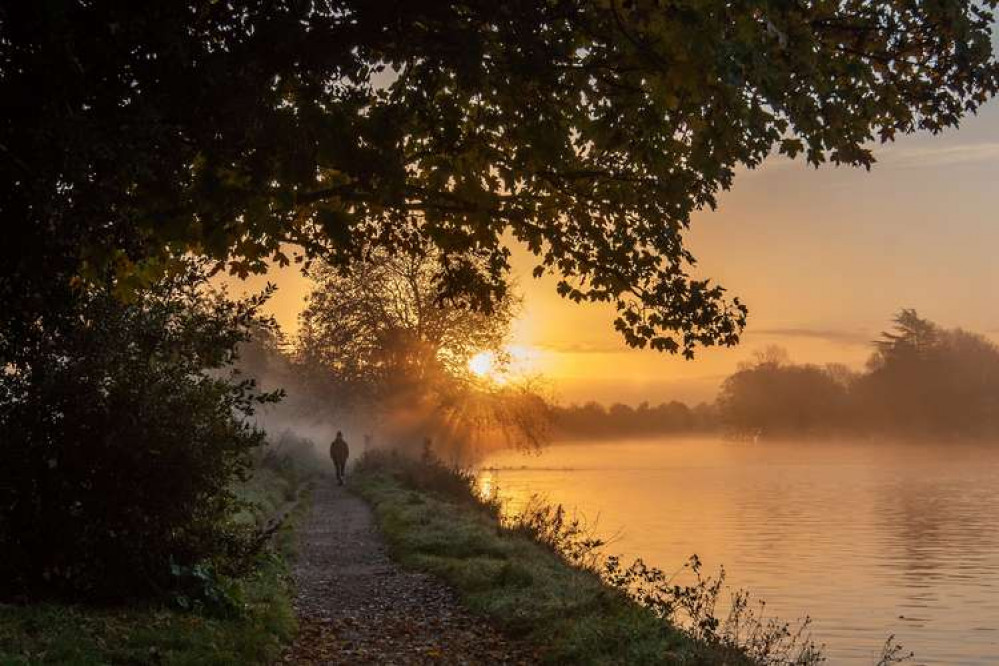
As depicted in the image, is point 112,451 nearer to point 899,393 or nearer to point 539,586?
point 539,586

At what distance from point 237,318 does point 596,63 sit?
5.63m

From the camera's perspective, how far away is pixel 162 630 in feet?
33.2

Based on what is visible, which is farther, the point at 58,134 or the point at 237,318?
the point at 237,318

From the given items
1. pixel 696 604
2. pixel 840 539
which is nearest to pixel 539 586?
pixel 696 604

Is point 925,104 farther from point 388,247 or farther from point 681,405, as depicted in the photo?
point 681,405

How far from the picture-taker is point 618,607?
12.9 meters

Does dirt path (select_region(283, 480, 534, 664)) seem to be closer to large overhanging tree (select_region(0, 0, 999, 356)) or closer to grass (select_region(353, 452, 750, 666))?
grass (select_region(353, 452, 750, 666))

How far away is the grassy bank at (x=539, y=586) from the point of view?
35.9 ft

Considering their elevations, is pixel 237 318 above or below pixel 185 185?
below

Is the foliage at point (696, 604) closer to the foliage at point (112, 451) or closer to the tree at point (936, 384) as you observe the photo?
the foliage at point (112, 451)

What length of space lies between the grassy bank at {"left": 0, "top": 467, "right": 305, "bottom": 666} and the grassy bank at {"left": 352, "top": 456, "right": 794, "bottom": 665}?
297 cm

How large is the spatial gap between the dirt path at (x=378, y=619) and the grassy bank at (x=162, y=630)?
473 millimetres

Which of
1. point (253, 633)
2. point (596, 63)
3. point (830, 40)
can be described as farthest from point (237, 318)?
point (830, 40)

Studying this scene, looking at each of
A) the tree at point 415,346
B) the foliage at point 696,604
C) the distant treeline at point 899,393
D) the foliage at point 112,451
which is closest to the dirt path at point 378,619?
the foliage at point 112,451
